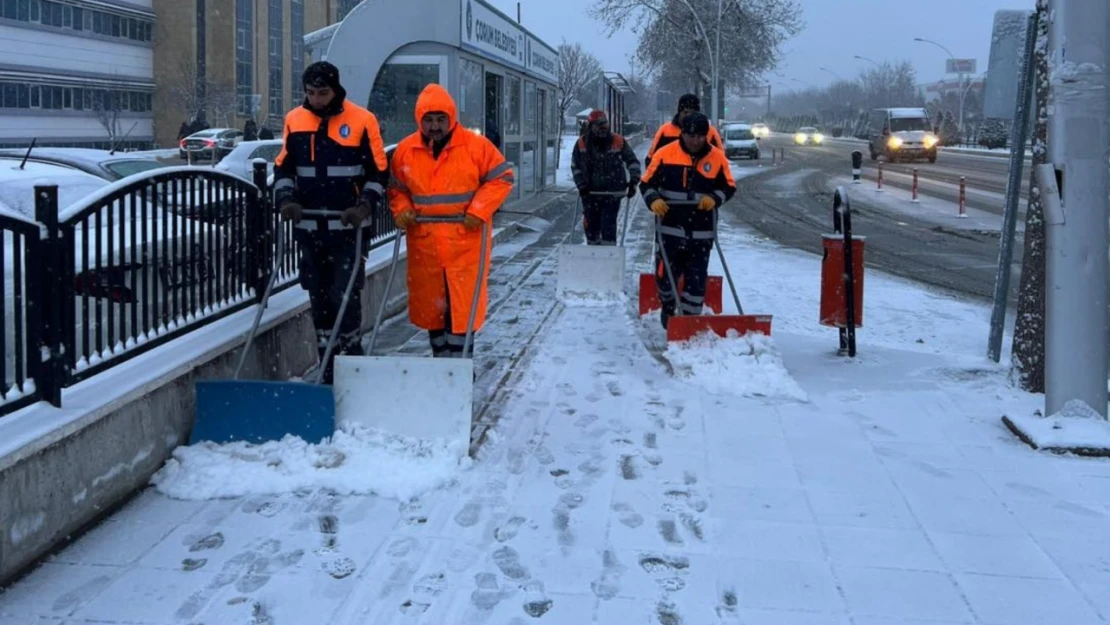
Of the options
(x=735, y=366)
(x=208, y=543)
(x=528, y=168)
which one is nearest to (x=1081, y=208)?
(x=735, y=366)

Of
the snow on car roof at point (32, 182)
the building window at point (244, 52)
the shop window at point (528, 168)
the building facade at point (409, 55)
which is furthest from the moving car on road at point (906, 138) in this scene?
the snow on car roof at point (32, 182)

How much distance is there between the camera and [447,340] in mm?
6184

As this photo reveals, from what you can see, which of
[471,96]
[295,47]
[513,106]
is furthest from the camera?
[295,47]

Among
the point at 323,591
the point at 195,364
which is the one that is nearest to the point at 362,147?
the point at 195,364

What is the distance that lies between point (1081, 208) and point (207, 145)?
40.5 meters

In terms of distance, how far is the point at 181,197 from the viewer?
18.8ft

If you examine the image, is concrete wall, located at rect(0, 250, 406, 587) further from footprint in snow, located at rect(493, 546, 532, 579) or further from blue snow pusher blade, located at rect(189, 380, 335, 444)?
→ footprint in snow, located at rect(493, 546, 532, 579)

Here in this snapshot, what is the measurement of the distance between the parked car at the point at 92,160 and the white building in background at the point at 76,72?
43.7m

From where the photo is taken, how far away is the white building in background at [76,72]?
181 ft

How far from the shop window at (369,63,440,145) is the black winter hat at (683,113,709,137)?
875cm

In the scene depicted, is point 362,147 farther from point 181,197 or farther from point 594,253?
point 594,253

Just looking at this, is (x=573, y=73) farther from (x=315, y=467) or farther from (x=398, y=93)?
(x=315, y=467)

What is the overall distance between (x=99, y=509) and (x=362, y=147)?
2.37m

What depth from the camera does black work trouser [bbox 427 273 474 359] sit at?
20.0ft
